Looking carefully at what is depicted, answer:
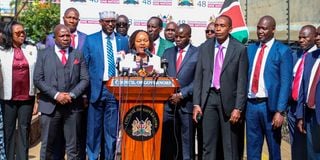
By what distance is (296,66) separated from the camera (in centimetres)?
775

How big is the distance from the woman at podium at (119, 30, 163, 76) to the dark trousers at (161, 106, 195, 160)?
1.11m

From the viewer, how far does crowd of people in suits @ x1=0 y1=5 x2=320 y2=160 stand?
22.5 ft

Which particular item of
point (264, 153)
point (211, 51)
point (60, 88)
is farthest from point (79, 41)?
point (264, 153)

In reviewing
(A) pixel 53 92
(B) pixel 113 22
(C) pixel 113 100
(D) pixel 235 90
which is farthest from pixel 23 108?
(D) pixel 235 90

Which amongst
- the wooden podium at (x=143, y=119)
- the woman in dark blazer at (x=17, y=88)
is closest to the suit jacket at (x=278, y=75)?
the wooden podium at (x=143, y=119)

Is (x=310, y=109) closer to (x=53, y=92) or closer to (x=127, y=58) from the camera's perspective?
(x=127, y=58)

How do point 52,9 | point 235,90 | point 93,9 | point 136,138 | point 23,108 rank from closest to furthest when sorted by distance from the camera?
point 136,138 → point 235,90 → point 23,108 → point 93,9 → point 52,9

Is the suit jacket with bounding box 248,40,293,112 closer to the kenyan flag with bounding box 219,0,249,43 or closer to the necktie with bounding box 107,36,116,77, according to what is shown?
the necktie with bounding box 107,36,116,77

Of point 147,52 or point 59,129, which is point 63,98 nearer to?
point 59,129

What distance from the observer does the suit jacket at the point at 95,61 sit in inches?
302

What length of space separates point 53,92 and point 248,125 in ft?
8.03

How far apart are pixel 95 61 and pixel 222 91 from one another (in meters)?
1.86

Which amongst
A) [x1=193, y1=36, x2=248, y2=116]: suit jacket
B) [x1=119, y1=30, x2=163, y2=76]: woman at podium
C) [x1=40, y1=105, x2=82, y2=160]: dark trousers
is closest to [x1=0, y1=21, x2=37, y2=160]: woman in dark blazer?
[x1=40, y1=105, x2=82, y2=160]: dark trousers

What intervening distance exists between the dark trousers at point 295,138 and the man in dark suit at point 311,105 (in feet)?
1.29
